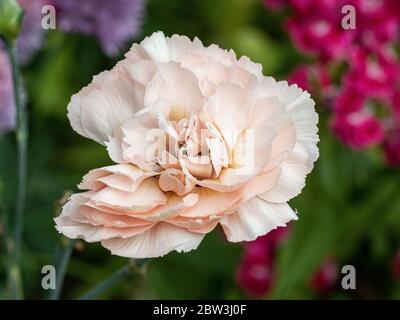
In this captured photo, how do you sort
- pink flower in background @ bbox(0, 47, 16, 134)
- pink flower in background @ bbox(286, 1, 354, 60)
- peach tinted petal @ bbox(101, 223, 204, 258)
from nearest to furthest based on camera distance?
peach tinted petal @ bbox(101, 223, 204, 258), pink flower in background @ bbox(0, 47, 16, 134), pink flower in background @ bbox(286, 1, 354, 60)

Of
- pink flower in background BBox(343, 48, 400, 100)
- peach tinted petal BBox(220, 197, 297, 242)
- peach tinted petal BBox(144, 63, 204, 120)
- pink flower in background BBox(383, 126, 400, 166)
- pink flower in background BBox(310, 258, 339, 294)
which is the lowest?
peach tinted petal BBox(220, 197, 297, 242)

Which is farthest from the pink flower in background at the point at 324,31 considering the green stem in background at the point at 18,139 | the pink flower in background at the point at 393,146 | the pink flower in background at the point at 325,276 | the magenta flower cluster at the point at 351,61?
the green stem in background at the point at 18,139

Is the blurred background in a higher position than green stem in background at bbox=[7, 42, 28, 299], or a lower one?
higher

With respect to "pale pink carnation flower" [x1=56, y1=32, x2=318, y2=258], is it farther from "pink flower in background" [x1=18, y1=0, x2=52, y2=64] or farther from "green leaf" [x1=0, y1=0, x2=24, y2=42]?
"pink flower in background" [x1=18, y1=0, x2=52, y2=64]

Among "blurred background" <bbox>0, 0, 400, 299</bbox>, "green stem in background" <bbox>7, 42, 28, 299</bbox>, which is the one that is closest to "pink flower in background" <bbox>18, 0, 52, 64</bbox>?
"blurred background" <bbox>0, 0, 400, 299</bbox>

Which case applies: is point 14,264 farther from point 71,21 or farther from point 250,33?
point 250,33

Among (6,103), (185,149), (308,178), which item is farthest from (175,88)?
(308,178)

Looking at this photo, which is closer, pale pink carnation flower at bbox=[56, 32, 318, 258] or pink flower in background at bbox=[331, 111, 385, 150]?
pale pink carnation flower at bbox=[56, 32, 318, 258]

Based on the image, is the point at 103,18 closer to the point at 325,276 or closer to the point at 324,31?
the point at 324,31
